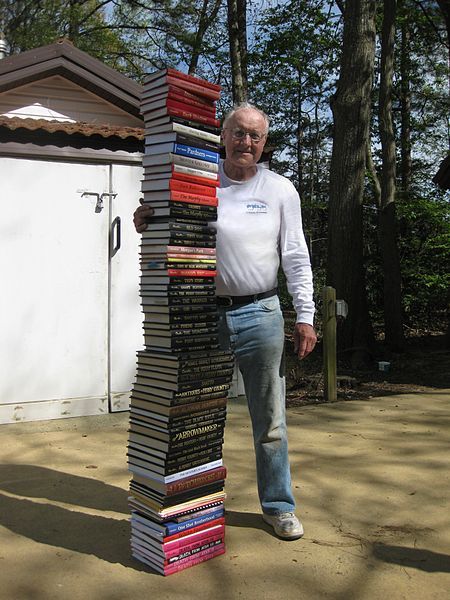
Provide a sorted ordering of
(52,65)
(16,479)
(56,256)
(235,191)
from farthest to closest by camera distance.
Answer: (52,65), (56,256), (16,479), (235,191)

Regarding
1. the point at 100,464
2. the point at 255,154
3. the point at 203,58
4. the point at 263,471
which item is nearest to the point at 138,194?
the point at 100,464

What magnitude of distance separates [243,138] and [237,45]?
49.1 feet

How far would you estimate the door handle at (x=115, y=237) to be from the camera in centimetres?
604

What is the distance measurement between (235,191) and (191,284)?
577mm

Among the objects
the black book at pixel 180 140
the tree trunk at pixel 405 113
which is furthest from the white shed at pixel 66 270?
the tree trunk at pixel 405 113

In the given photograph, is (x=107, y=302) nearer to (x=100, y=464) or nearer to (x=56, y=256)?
(x=56, y=256)

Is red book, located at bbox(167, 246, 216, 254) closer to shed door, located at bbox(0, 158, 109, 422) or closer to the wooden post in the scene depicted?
shed door, located at bbox(0, 158, 109, 422)

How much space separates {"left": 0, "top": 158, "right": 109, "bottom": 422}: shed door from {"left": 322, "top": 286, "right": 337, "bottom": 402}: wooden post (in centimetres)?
239

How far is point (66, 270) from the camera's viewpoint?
594 centimetres

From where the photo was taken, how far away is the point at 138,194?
6.16m

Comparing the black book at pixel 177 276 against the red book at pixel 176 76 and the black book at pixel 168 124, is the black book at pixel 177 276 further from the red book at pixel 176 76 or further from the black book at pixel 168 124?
the red book at pixel 176 76

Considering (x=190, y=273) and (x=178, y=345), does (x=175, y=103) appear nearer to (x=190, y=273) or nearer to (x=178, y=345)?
(x=190, y=273)

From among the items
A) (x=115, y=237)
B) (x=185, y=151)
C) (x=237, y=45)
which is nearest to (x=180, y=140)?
(x=185, y=151)

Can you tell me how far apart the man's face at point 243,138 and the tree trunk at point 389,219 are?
9578 mm
